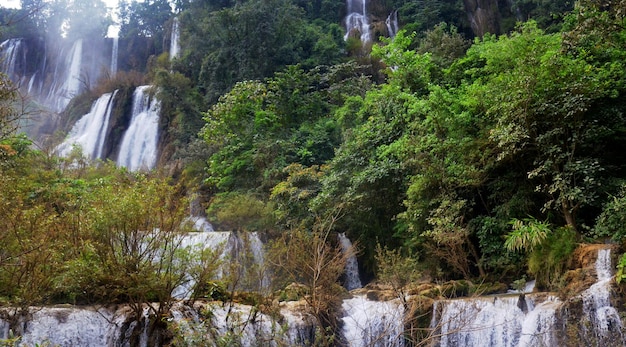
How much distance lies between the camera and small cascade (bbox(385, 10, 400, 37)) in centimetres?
3052

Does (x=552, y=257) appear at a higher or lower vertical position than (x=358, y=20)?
lower

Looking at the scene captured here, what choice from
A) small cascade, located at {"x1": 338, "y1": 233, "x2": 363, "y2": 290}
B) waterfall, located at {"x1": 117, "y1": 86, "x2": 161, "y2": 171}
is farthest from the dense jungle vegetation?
waterfall, located at {"x1": 117, "y1": 86, "x2": 161, "y2": 171}

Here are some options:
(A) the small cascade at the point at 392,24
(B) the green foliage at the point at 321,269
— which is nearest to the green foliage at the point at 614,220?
(B) the green foliage at the point at 321,269

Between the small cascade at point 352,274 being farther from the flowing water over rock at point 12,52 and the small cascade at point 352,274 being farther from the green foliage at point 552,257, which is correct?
the flowing water over rock at point 12,52

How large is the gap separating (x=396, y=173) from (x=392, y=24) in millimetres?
18218

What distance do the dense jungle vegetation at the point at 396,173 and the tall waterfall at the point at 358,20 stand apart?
25.9ft

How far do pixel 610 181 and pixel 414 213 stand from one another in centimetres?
431

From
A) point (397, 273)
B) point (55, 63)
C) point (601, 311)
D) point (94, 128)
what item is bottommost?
point (601, 311)

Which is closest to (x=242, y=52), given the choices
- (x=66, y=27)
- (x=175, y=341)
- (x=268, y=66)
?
(x=268, y=66)

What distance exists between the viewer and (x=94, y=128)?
1128 inches

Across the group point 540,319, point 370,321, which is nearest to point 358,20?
point 370,321

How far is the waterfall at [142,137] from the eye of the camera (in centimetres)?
2648

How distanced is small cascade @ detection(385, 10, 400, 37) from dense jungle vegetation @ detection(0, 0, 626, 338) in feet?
24.8

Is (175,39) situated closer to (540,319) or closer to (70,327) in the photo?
(70,327)
